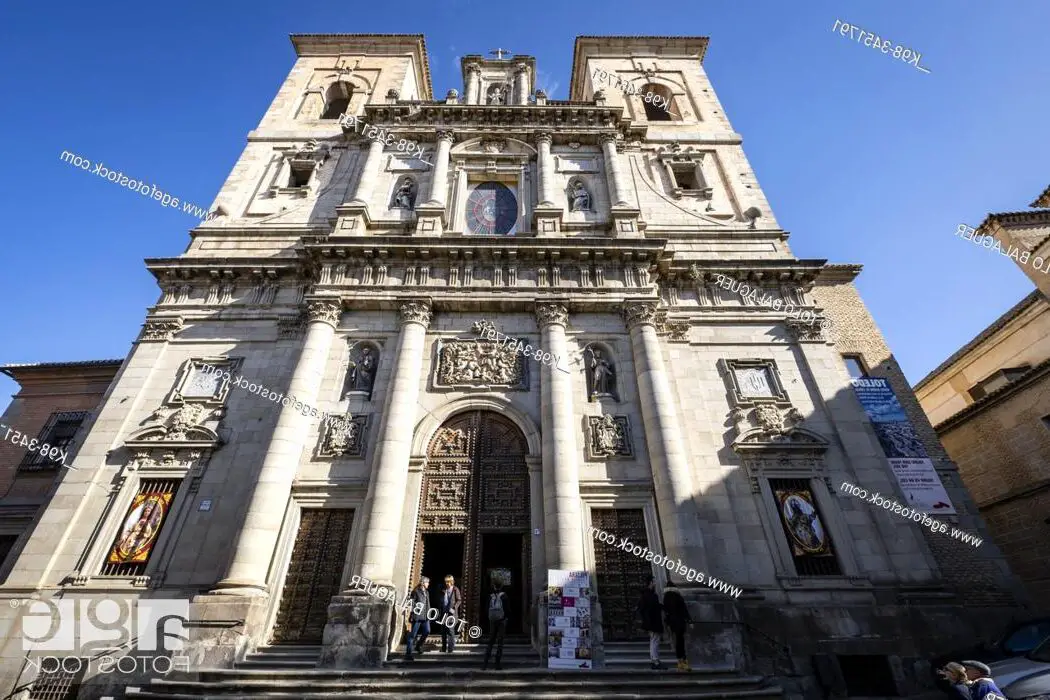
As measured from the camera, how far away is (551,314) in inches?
624

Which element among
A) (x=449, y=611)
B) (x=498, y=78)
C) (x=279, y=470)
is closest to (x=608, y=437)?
(x=449, y=611)

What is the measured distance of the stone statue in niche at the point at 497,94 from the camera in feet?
83.5

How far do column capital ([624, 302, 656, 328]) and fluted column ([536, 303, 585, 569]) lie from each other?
2.04m

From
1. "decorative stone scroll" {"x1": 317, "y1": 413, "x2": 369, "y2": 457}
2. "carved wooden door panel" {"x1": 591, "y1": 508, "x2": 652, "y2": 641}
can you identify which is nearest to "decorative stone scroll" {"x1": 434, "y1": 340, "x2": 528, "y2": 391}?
"decorative stone scroll" {"x1": 317, "y1": 413, "x2": 369, "y2": 457}

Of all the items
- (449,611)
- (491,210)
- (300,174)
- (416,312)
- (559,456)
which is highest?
(300,174)

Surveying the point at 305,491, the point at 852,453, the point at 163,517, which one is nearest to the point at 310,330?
the point at 305,491

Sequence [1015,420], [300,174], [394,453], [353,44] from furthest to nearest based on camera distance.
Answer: [353,44], [300,174], [1015,420], [394,453]

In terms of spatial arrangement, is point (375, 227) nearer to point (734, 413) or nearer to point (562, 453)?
point (562, 453)

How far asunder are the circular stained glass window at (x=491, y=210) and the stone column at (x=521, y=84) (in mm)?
6307

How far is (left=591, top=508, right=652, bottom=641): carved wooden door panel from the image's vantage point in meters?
11.6

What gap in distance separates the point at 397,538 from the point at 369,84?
83.2 ft

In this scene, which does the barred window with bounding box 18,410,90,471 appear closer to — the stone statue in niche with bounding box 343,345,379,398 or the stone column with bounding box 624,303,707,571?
the stone statue in niche with bounding box 343,345,379,398

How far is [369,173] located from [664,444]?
1590cm

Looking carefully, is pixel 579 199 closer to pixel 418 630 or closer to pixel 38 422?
pixel 418 630
